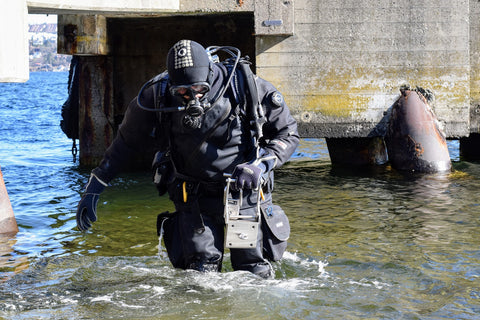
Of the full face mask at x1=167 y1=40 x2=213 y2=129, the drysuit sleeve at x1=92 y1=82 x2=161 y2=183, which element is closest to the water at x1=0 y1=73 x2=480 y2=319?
the drysuit sleeve at x1=92 y1=82 x2=161 y2=183

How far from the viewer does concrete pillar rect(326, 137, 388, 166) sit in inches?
454

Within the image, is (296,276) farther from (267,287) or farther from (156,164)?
(156,164)

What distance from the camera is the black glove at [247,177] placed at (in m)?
4.46

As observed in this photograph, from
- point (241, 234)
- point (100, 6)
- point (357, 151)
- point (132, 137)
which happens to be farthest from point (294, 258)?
point (357, 151)

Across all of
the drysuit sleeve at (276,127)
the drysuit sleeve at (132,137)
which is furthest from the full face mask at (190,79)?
the drysuit sleeve at (276,127)

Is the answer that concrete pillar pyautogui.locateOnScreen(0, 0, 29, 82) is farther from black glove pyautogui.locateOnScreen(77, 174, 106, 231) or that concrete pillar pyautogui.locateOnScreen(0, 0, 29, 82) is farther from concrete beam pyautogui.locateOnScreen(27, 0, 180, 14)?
black glove pyautogui.locateOnScreen(77, 174, 106, 231)

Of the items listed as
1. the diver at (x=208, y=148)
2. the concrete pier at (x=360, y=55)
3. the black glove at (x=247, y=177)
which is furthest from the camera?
the concrete pier at (x=360, y=55)

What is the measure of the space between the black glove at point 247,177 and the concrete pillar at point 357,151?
712cm

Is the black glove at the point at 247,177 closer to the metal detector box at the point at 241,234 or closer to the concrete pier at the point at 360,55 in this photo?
the metal detector box at the point at 241,234

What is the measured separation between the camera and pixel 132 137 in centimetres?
490

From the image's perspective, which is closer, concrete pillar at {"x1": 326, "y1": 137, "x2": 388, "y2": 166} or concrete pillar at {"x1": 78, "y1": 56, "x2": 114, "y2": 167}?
concrete pillar at {"x1": 326, "y1": 137, "x2": 388, "y2": 166}

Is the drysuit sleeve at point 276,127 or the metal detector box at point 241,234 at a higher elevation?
the drysuit sleeve at point 276,127

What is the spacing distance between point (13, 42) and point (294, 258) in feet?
11.5

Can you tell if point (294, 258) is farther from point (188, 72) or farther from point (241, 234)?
point (188, 72)
